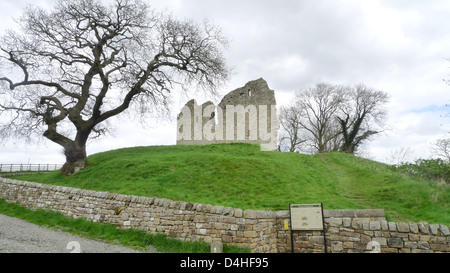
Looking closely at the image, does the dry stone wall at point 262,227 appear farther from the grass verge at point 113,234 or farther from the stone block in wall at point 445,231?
the grass verge at point 113,234

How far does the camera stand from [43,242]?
875cm

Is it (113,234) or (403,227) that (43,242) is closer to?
(113,234)

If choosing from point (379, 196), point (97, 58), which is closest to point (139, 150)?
point (97, 58)

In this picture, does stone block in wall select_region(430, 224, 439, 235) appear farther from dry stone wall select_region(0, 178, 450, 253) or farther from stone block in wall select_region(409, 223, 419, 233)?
stone block in wall select_region(409, 223, 419, 233)

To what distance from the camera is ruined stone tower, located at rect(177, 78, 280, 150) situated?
28.8m

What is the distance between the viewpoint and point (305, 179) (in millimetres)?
16156

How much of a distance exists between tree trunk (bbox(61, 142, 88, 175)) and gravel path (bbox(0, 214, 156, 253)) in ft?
23.1

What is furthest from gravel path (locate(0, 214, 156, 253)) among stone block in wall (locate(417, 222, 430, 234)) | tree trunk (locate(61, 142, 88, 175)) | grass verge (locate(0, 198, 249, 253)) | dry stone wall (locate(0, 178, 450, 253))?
stone block in wall (locate(417, 222, 430, 234))

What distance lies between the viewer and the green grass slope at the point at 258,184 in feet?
38.2

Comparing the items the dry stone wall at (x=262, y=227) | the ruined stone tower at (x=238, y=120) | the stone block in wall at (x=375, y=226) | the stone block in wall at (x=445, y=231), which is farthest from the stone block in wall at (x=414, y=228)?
the ruined stone tower at (x=238, y=120)

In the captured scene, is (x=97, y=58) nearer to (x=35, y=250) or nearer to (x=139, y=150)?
(x=139, y=150)

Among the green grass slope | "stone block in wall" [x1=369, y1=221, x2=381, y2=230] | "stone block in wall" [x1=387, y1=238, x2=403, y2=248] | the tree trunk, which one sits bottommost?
"stone block in wall" [x1=387, y1=238, x2=403, y2=248]

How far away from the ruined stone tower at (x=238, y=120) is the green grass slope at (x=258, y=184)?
907 cm
